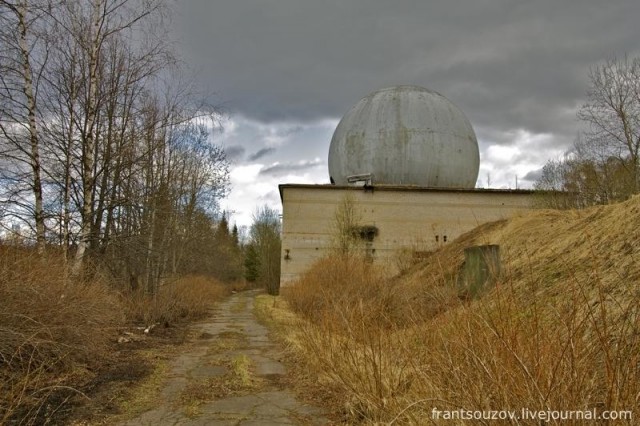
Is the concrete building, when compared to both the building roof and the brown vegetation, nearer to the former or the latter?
the building roof

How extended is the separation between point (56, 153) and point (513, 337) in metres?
8.72

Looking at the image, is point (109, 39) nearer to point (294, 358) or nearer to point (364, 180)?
point (294, 358)

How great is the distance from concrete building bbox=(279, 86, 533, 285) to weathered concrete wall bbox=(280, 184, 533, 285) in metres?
0.05

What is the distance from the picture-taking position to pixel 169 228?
53.0 ft

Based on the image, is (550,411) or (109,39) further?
(109,39)

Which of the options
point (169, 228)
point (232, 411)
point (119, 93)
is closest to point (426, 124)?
point (169, 228)

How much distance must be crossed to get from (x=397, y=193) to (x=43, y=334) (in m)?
21.4

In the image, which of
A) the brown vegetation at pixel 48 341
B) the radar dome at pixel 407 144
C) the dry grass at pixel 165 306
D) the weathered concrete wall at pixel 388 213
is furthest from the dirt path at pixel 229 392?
the radar dome at pixel 407 144

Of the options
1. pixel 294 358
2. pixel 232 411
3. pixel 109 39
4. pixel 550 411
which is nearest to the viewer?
pixel 550 411

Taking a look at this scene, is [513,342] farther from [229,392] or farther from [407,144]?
[407,144]

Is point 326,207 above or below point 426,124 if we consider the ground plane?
below

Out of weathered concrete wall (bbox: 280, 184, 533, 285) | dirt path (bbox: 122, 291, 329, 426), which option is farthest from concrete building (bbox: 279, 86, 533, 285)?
dirt path (bbox: 122, 291, 329, 426)

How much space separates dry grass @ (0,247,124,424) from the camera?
4.20 metres

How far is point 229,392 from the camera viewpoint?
520cm
